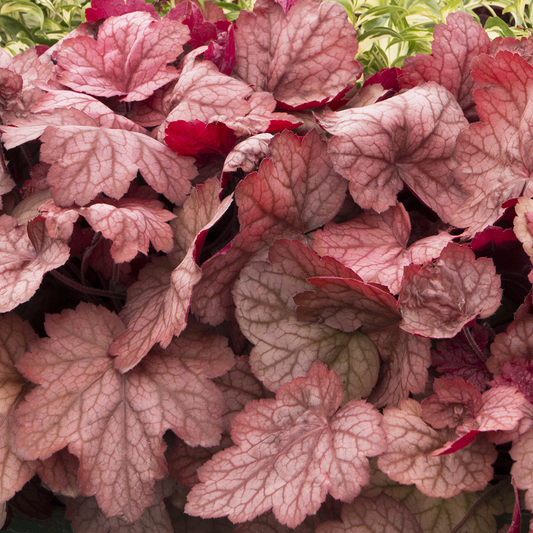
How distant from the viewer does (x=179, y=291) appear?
0.74 m

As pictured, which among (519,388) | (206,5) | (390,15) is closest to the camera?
(519,388)

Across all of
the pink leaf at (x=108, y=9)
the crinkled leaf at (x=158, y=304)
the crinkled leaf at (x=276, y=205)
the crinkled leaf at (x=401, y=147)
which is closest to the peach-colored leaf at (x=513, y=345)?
the crinkled leaf at (x=401, y=147)

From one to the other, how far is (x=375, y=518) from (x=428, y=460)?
0.12 meters

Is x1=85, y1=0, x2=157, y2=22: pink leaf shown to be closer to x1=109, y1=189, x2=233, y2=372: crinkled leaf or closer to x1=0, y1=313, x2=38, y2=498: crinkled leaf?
x1=109, y1=189, x2=233, y2=372: crinkled leaf

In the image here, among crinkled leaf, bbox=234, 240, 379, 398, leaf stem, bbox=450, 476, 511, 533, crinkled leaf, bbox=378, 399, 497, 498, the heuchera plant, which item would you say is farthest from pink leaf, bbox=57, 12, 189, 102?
leaf stem, bbox=450, 476, 511, 533

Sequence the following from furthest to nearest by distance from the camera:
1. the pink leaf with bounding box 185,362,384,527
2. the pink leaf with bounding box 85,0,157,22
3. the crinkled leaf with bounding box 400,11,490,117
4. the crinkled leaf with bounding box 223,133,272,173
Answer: the pink leaf with bounding box 85,0,157,22 < the crinkled leaf with bounding box 400,11,490,117 < the crinkled leaf with bounding box 223,133,272,173 < the pink leaf with bounding box 185,362,384,527

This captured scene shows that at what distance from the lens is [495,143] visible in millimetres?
840

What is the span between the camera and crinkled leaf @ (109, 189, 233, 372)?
722 mm

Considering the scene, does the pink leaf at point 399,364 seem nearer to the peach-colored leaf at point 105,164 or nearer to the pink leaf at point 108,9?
the peach-colored leaf at point 105,164

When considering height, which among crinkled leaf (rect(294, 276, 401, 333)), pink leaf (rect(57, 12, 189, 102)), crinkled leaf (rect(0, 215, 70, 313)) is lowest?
crinkled leaf (rect(294, 276, 401, 333))

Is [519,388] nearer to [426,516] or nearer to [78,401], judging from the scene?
[426,516]

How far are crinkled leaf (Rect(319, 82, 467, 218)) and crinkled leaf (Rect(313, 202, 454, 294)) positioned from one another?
4 centimetres

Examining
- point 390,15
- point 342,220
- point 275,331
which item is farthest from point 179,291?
point 390,15

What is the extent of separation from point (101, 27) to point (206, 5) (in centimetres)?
27
